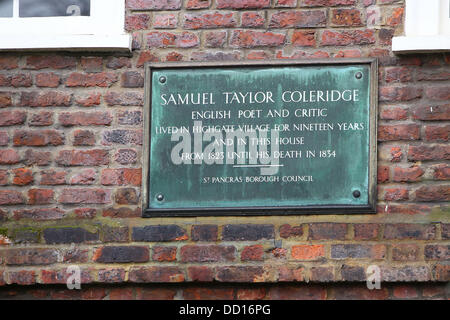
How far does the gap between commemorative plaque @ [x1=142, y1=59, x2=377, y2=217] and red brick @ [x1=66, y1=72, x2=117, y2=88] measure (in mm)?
196

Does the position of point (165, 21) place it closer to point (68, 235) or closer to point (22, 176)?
point (22, 176)

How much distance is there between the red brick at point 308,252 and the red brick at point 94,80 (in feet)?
4.16

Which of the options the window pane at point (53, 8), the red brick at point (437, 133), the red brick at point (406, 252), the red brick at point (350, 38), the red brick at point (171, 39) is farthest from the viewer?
the window pane at point (53, 8)

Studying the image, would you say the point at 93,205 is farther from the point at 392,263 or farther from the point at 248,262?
the point at 392,263

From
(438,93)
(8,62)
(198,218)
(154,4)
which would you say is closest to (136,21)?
(154,4)

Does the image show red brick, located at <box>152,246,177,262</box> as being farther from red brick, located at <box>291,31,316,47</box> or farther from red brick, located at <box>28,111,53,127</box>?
red brick, located at <box>291,31,316,47</box>

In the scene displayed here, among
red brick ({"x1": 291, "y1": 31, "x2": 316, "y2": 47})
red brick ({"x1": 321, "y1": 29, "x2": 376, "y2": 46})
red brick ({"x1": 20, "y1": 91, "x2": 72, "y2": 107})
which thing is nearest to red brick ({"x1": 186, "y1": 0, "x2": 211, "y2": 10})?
red brick ({"x1": 291, "y1": 31, "x2": 316, "y2": 47})

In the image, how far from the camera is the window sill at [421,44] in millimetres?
4617

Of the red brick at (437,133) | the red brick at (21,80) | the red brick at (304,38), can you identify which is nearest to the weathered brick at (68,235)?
the red brick at (21,80)

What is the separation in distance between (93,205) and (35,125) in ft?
1.70

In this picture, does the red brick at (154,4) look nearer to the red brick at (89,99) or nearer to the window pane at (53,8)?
the window pane at (53,8)

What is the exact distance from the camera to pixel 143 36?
486 centimetres

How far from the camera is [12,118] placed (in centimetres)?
486
